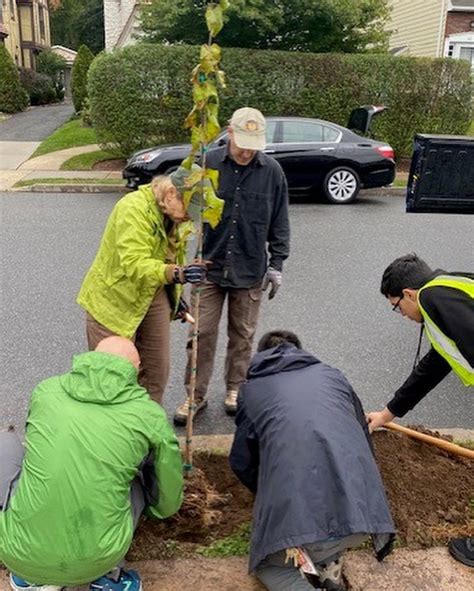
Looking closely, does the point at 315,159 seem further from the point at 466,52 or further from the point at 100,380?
the point at 466,52

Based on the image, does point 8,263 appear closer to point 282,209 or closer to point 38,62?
point 282,209

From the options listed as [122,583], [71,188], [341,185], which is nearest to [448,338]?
[122,583]

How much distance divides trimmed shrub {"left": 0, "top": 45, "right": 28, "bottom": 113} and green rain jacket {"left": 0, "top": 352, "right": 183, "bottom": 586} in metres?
29.0

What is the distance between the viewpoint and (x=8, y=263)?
24.4ft

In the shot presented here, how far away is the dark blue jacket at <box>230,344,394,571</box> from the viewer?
7.49ft

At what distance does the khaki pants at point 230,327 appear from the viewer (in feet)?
13.2

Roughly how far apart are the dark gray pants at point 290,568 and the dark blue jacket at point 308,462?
0.24 feet

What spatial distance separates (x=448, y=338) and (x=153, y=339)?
1544 mm

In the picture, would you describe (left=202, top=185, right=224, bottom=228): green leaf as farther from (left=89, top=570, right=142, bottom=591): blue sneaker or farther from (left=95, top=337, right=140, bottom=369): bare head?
(left=89, top=570, right=142, bottom=591): blue sneaker

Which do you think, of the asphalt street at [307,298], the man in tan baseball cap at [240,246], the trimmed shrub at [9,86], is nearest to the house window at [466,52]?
the asphalt street at [307,298]

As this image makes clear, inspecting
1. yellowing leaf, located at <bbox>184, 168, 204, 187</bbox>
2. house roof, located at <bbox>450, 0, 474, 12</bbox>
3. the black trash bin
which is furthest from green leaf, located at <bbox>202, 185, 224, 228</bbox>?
house roof, located at <bbox>450, 0, 474, 12</bbox>

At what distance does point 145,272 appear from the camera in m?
3.02

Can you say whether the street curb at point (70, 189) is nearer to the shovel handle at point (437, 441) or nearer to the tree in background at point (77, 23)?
the shovel handle at point (437, 441)

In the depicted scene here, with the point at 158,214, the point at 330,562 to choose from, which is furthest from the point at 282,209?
the point at 330,562
